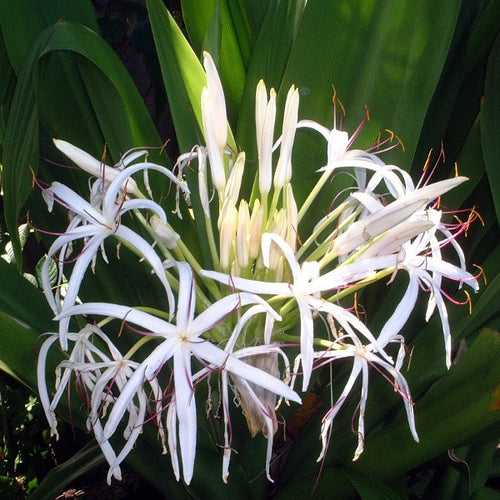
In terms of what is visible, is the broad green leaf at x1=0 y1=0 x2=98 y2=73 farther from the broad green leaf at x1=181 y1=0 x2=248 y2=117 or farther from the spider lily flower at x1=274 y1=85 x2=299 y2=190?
the spider lily flower at x1=274 y1=85 x2=299 y2=190

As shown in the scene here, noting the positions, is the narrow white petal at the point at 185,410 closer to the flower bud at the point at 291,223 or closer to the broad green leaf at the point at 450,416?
the flower bud at the point at 291,223

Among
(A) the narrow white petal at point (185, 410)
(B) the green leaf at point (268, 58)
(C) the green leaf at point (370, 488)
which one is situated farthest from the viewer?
(B) the green leaf at point (268, 58)

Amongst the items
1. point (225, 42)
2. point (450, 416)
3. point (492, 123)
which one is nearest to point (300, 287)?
point (450, 416)

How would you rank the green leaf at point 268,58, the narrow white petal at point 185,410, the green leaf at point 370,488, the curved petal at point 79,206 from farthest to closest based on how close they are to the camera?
the green leaf at point 268,58, the green leaf at point 370,488, the curved petal at point 79,206, the narrow white petal at point 185,410

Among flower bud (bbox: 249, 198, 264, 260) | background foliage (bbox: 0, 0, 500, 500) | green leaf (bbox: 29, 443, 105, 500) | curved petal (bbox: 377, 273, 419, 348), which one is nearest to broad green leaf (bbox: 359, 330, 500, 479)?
background foliage (bbox: 0, 0, 500, 500)

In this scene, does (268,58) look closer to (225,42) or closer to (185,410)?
(225,42)

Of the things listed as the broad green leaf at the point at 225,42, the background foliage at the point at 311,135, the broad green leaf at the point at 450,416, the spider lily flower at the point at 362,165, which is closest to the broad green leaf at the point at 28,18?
the background foliage at the point at 311,135
